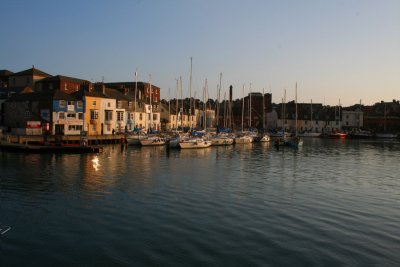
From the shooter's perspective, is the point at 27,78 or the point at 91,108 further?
the point at 27,78

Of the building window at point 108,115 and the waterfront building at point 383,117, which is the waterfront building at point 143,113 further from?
the waterfront building at point 383,117

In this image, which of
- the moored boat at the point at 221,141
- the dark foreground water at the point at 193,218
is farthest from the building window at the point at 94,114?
the dark foreground water at the point at 193,218

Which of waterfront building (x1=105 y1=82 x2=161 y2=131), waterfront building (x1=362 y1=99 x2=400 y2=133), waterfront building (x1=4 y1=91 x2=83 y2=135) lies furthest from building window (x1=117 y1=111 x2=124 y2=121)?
waterfront building (x1=362 y1=99 x2=400 y2=133)

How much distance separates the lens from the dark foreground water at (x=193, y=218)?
51.5 feet

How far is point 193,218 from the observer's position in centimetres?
2142

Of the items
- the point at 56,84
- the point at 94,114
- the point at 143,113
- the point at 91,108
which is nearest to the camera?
the point at 91,108

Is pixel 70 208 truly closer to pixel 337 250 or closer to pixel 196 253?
pixel 196 253

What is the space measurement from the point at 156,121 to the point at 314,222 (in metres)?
89.6

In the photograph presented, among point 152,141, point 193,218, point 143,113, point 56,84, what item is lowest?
point 193,218

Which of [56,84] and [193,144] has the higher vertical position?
[56,84]

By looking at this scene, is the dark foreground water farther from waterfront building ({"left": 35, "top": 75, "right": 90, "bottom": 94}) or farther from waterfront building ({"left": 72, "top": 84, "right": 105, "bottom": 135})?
waterfront building ({"left": 35, "top": 75, "right": 90, "bottom": 94})

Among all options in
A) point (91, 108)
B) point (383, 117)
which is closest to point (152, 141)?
point (91, 108)

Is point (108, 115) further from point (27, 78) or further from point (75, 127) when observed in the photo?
point (27, 78)

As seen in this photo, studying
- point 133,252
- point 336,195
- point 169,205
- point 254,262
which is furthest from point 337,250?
point 336,195
